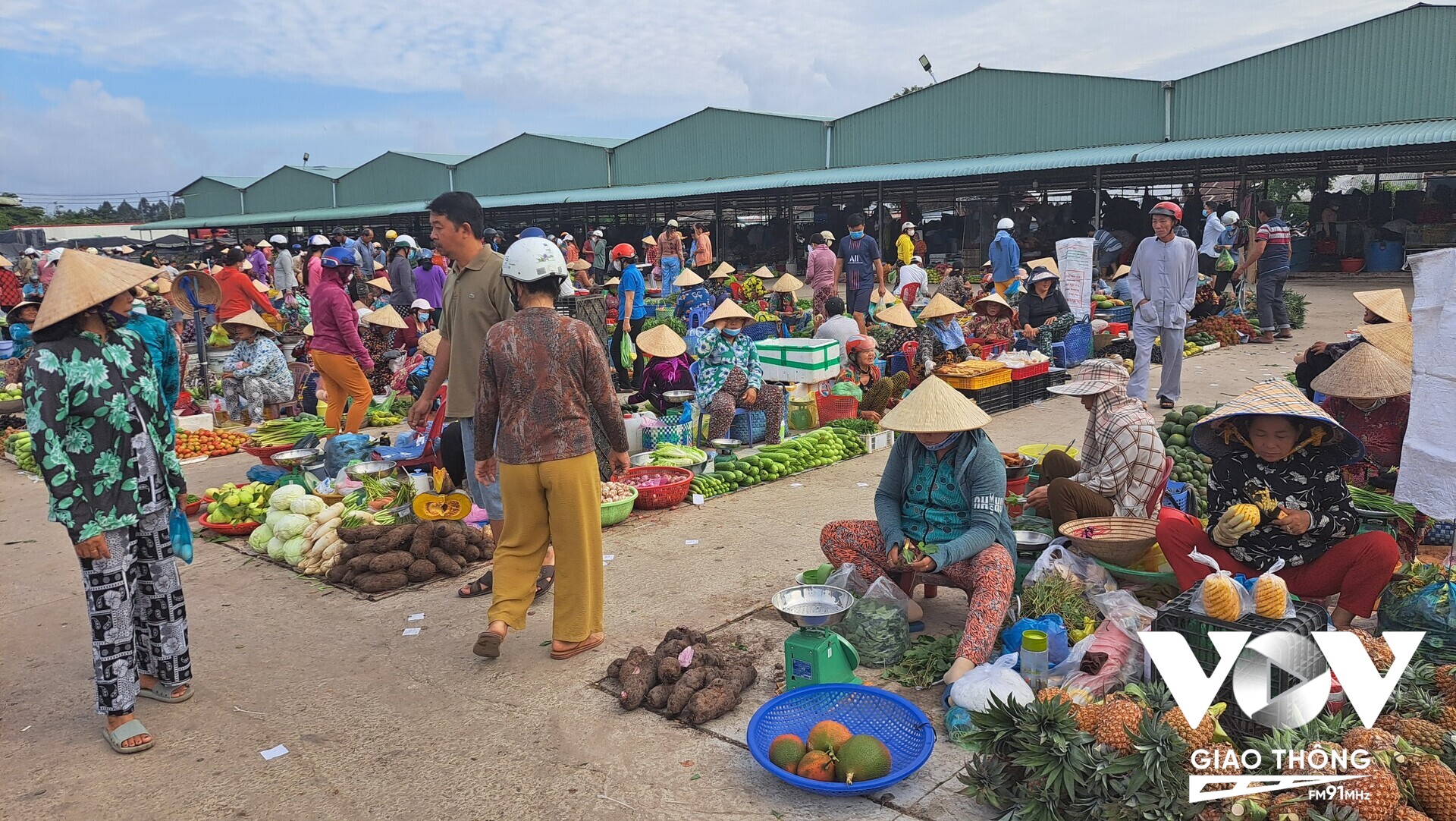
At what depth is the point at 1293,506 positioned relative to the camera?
13.2 feet

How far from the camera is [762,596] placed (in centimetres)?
527

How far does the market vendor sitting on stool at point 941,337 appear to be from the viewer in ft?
32.3

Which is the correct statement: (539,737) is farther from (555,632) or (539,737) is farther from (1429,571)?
(1429,571)

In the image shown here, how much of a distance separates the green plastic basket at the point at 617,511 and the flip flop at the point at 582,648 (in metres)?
1.94

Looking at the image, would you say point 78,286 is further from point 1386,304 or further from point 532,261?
point 1386,304

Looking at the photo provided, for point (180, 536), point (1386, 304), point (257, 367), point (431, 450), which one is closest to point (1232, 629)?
point (180, 536)

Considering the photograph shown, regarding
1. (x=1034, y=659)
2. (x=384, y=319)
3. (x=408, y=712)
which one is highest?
(x=384, y=319)

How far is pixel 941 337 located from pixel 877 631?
6155 mm

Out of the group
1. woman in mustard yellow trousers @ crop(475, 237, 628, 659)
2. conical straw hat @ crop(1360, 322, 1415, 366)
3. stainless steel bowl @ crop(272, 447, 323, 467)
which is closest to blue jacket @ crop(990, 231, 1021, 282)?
conical straw hat @ crop(1360, 322, 1415, 366)

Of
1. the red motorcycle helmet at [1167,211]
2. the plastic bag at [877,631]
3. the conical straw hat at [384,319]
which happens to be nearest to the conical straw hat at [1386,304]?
the red motorcycle helmet at [1167,211]

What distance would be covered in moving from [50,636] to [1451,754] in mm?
6360

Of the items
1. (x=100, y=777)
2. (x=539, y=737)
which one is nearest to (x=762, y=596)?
(x=539, y=737)

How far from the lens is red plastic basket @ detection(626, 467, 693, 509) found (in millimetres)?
7082

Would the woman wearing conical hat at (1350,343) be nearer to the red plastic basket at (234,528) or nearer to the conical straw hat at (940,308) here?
the conical straw hat at (940,308)
